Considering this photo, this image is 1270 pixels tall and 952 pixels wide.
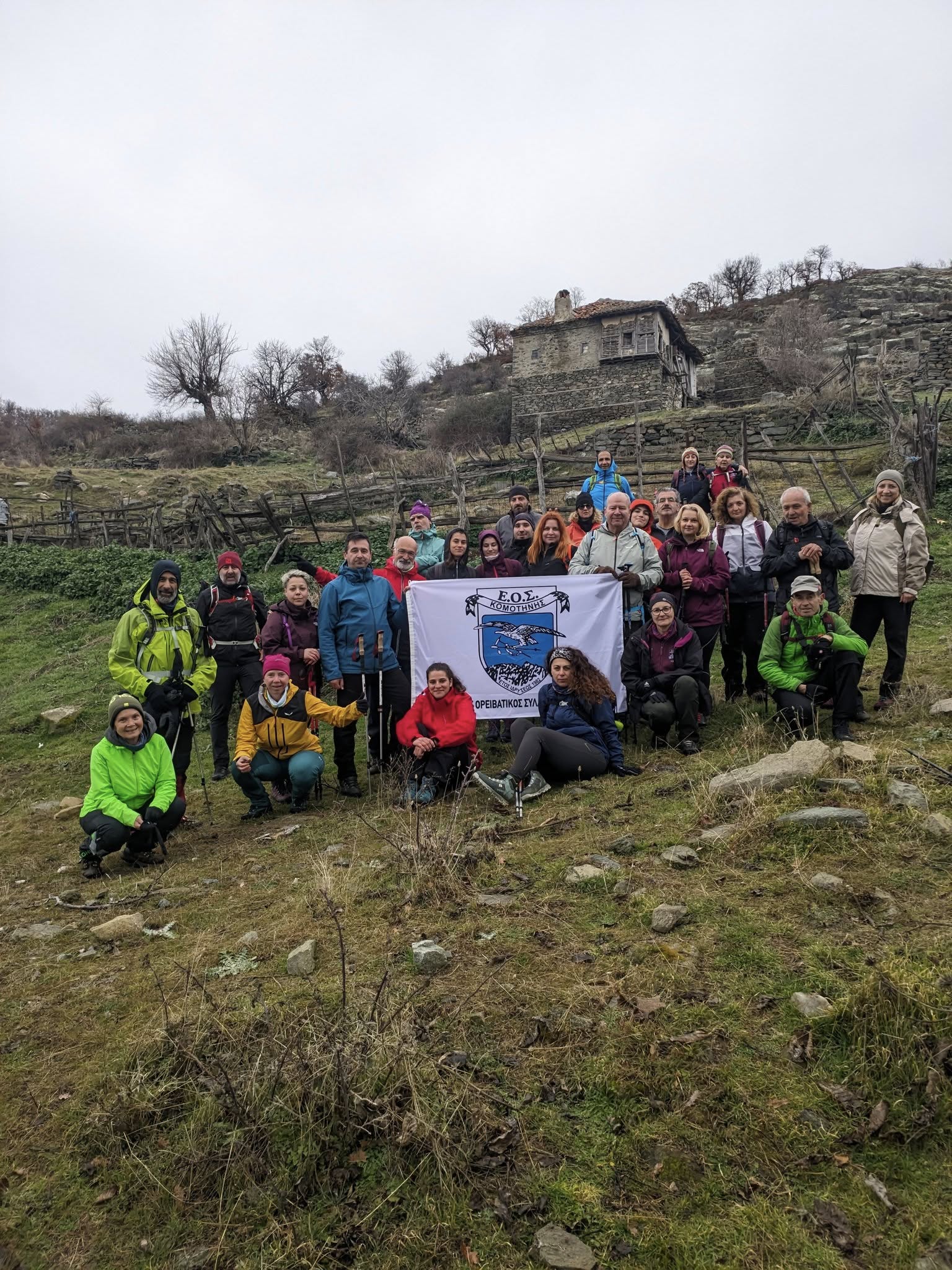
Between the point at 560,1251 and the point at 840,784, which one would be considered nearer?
the point at 560,1251

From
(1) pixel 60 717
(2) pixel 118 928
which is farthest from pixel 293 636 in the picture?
(1) pixel 60 717

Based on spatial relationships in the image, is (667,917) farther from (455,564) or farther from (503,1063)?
(455,564)

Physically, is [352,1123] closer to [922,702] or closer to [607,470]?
[922,702]

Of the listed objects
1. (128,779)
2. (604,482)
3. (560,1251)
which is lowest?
(560,1251)

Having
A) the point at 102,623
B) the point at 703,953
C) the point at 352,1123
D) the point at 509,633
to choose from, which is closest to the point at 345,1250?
the point at 352,1123

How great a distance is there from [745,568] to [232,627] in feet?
15.3

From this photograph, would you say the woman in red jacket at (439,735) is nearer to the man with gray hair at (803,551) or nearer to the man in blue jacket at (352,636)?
the man in blue jacket at (352,636)

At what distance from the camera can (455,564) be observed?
7.54 metres

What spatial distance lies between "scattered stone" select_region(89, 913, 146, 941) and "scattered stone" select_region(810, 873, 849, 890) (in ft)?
11.6

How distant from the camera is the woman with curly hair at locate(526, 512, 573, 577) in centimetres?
740

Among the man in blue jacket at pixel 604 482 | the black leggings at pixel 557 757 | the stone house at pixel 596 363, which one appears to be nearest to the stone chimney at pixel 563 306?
the stone house at pixel 596 363

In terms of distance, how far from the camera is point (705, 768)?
5477 mm

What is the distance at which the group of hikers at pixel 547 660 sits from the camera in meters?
5.79

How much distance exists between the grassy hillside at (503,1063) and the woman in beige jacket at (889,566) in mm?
2177
